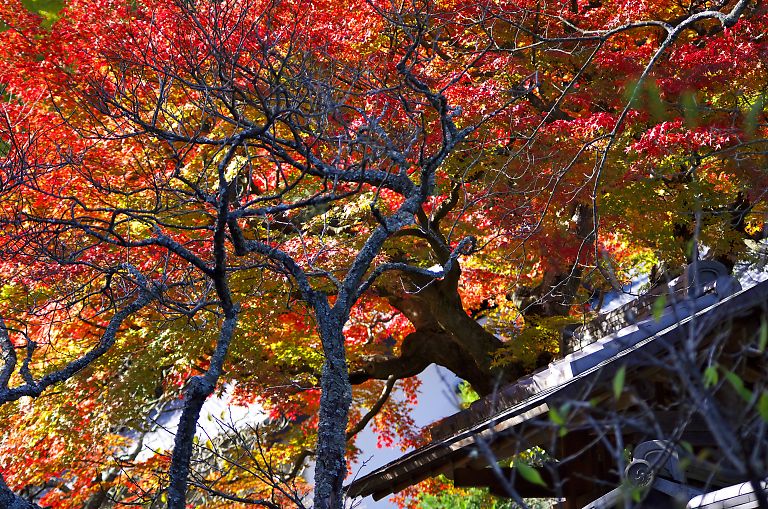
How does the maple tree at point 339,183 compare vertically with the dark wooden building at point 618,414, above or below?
above

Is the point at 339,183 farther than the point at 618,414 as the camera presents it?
Yes

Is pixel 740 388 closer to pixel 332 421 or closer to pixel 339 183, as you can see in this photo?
pixel 332 421

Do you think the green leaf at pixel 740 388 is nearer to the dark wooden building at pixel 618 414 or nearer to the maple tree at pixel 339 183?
the dark wooden building at pixel 618 414

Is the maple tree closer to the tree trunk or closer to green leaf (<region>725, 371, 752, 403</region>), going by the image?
the tree trunk

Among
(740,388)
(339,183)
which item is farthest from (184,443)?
(339,183)

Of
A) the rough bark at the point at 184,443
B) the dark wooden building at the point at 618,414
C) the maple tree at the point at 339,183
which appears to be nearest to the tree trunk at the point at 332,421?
the rough bark at the point at 184,443

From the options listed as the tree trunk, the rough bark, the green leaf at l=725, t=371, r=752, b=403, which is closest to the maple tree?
the tree trunk

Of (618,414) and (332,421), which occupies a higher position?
(332,421)

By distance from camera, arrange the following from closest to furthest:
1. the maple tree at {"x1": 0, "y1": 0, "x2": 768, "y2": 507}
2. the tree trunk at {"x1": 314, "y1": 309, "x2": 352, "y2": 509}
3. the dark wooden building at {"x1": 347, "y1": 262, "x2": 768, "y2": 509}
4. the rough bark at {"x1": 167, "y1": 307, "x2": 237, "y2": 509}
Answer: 1. the dark wooden building at {"x1": 347, "y1": 262, "x2": 768, "y2": 509}
2. the rough bark at {"x1": 167, "y1": 307, "x2": 237, "y2": 509}
3. the tree trunk at {"x1": 314, "y1": 309, "x2": 352, "y2": 509}
4. the maple tree at {"x1": 0, "y1": 0, "x2": 768, "y2": 507}

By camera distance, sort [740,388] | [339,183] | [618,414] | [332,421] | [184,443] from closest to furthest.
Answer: [740,388], [618,414], [184,443], [332,421], [339,183]

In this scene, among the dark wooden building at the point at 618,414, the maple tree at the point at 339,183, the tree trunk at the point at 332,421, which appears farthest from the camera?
the maple tree at the point at 339,183

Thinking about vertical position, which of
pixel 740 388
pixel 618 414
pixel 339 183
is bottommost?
pixel 740 388

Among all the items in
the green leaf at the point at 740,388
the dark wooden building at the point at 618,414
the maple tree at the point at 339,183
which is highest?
the maple tree at the point at 339,183

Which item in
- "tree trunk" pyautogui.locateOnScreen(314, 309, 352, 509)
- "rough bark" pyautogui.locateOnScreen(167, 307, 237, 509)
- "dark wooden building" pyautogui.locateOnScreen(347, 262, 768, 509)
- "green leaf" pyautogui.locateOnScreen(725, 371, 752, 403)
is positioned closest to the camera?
"green leaf" pyautogui.locateOnScreen(725, 371, 752, 403)
